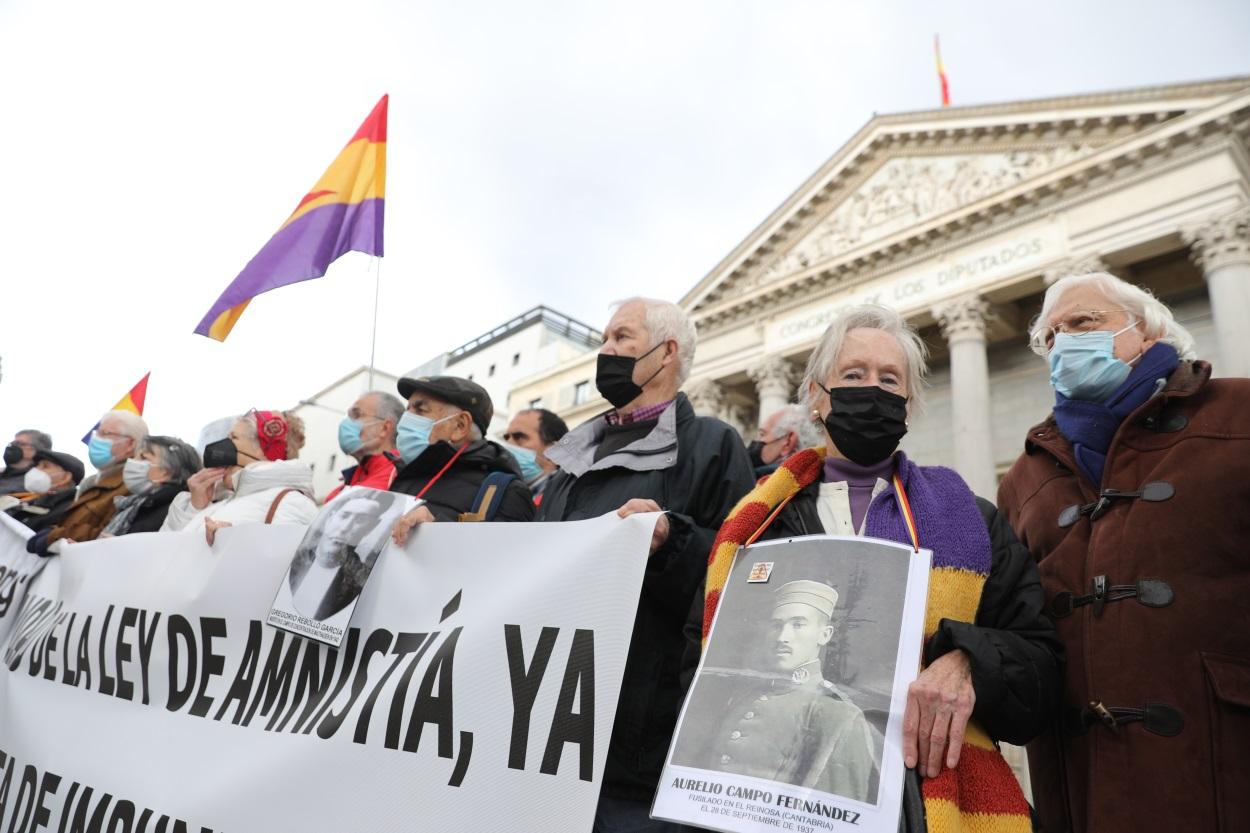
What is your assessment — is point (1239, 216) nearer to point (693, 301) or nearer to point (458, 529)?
point (693, 301)

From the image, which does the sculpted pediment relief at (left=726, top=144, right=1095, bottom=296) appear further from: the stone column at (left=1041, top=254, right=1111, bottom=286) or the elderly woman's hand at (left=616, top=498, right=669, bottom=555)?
the elderly woman's hand at (left=616, top=498, right=669, bottom=555)

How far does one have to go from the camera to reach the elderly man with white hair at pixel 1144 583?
1743mm

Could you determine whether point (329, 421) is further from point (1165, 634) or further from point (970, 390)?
point (1165, 634)

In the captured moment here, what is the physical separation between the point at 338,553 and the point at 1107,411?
2459 millimetres

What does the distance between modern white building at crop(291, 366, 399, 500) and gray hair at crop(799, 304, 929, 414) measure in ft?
119

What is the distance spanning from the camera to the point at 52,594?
13.9 feet

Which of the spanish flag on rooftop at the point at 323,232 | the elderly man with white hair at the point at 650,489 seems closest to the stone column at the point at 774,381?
the spanish flag on rooftop at the point at 323,232

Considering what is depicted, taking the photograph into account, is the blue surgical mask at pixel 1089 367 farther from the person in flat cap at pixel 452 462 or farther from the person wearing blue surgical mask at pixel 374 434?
the person wearing blue surgical mask at pixel 374 434

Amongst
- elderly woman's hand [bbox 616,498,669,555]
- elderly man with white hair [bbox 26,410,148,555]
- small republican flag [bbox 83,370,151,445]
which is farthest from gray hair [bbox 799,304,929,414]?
Answer: small republican flag [bbox 83,370,151,445]

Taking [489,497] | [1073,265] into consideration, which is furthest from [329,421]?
[489,497]

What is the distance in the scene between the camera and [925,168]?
1955cm

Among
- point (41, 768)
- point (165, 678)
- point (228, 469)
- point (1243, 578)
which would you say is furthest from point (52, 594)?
point (1243, 578)

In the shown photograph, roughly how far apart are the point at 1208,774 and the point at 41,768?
392cm

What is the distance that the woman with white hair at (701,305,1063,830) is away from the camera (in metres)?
1.52
